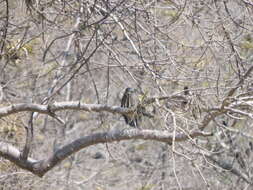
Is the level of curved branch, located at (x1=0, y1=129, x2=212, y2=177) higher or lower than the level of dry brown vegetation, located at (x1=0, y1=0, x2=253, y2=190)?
lower

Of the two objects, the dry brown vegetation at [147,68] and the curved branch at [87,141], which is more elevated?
the dry brown vegetation at [147,68]

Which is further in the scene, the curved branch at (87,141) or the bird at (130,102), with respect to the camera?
the bird at (130,102)

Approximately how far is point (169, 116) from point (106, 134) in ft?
1.64

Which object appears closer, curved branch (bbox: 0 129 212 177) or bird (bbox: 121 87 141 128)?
curved branch (bbox: 0 129 212 177)

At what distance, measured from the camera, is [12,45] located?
238 inches

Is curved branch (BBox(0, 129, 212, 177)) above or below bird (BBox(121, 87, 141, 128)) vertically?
below

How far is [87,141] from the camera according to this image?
193 inches

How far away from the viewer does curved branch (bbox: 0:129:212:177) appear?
15.1ft

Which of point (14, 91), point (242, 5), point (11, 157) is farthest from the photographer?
point (14, 91)

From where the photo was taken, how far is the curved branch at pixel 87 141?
459 centimetres

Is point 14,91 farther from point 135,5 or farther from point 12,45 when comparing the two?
point 135,5

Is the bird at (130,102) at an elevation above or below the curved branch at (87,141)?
above

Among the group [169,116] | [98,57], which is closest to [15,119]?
[98,57]

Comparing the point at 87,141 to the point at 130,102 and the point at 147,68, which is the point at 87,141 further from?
the point at 147,68
